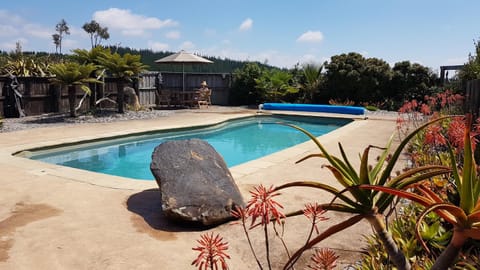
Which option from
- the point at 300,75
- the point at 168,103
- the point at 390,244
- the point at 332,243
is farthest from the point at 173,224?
the point at 300,75

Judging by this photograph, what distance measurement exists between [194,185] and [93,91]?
11565mm

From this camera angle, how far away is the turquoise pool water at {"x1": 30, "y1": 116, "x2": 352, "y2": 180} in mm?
7820

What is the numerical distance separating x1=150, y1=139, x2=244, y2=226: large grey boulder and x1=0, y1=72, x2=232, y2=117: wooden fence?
993cm

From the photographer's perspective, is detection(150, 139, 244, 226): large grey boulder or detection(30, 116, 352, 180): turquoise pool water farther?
detection(30, 116, 352, 180): turquoise pool water

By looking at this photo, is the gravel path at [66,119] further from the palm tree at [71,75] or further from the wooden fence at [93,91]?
the palm tree at [71,75]

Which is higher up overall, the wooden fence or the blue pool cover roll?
the wooden fence

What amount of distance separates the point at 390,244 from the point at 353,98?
1781 cm

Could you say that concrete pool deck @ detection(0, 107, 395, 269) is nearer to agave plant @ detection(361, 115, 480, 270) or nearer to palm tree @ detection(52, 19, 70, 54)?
agave plant @ detection(361, 115, 480, 270)

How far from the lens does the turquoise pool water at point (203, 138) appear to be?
7.82m

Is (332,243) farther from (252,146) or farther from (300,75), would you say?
(300,75)

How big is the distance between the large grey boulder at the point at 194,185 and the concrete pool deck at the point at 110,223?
0.17 m

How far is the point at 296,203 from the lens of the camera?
4.43 meters

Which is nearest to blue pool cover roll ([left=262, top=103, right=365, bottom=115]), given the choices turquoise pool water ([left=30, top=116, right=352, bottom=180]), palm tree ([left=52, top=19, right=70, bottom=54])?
turquoise pool water ([left=30, top=116, right=352, bottom=180])

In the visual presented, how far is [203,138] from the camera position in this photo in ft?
37.4
